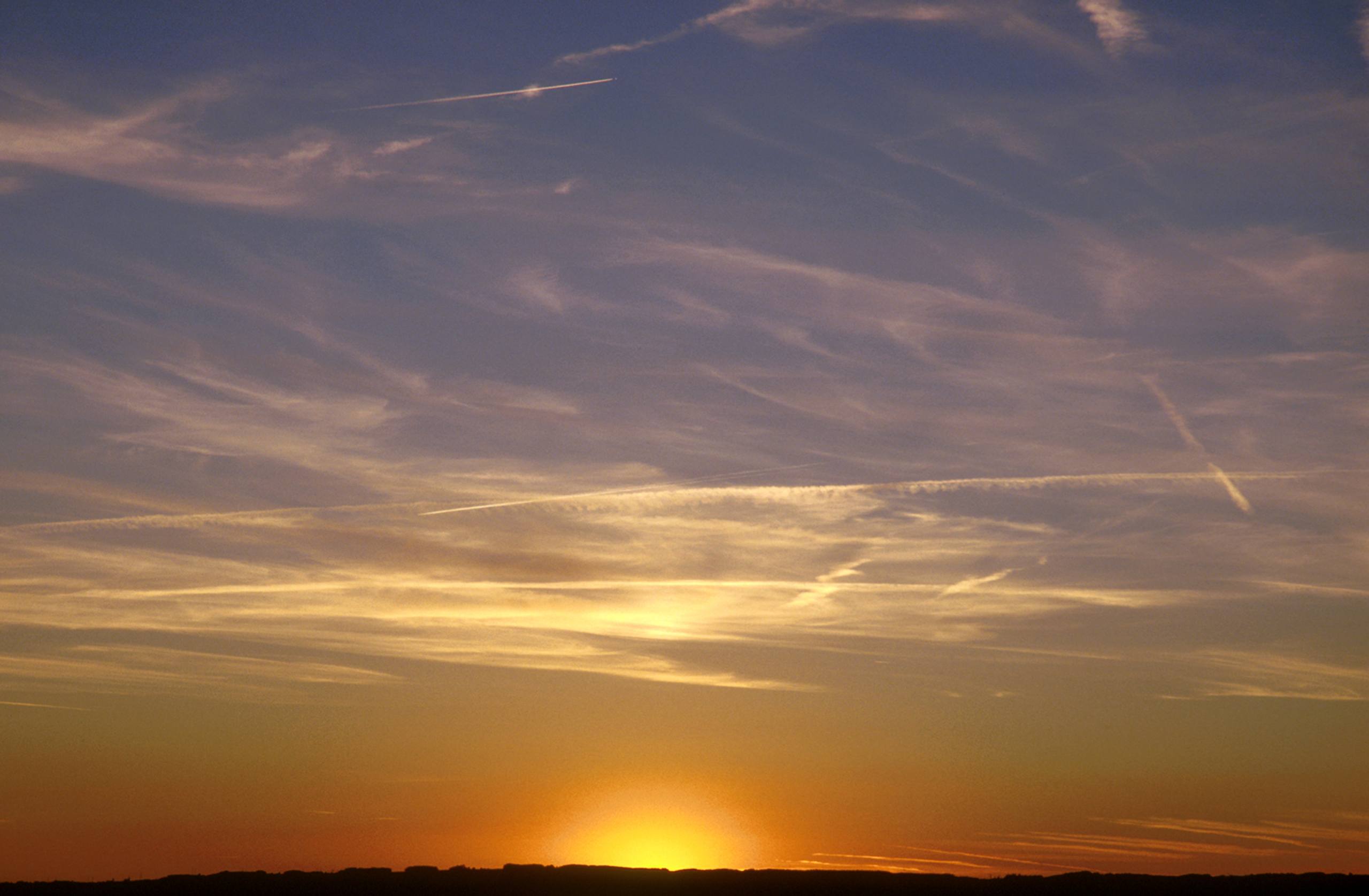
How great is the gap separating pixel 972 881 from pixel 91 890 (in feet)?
143

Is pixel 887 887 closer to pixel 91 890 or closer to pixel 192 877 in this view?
pixel 192 877

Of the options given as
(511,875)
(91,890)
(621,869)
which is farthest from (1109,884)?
(91,890)

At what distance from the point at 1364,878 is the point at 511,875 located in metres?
42.3

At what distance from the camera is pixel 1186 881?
71062 millimetres

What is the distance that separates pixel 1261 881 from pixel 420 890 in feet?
134

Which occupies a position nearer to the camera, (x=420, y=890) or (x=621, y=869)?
(x=420, y=890)

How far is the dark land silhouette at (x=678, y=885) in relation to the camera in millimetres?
69188

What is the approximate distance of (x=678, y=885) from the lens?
7156cm

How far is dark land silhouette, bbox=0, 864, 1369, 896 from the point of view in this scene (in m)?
69.2

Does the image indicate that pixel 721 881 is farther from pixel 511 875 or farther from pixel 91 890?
pixel 91 890

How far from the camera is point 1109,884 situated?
6975cm

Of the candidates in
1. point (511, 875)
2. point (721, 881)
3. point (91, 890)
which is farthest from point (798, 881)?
point (91, 890)

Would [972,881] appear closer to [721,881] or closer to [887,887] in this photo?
[887,887]

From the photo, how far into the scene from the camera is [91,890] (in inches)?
2822
